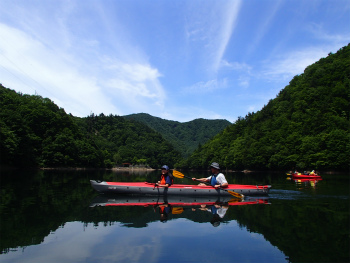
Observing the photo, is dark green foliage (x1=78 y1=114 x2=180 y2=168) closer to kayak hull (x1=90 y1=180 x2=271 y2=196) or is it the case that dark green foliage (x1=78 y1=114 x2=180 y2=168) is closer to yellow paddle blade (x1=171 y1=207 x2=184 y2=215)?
kayak hull (x1=90 y1=180 x2=271 y2=196)

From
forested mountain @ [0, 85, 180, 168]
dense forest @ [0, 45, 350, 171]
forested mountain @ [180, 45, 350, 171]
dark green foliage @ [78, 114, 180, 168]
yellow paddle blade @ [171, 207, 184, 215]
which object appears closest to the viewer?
yellow paddle blade @ [171, 207, 184, 215]

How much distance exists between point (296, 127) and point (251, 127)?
104 feet

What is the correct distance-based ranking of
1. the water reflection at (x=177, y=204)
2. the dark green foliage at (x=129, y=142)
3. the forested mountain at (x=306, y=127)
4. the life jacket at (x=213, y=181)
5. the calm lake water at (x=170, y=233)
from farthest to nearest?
the dark green foliage at (x=129, y=142), the forested mountain at (x=306, y=127), the life jacket at (x=213, y=181), the water reflection at (x=177, y=204), the calm lake water at (x=170, y=233)

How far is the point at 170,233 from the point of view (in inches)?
338

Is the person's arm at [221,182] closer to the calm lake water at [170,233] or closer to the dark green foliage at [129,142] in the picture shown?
the calm lake water at [170,233]

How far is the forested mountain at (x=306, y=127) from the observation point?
209 feet

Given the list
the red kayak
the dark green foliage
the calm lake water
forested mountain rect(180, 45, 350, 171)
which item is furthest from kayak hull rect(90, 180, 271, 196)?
the dark green foliage

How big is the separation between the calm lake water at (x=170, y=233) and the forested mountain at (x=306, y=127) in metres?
57.0

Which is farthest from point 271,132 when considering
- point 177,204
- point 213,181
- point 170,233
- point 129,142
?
point 129,142

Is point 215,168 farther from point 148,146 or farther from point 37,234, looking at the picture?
point 148,146

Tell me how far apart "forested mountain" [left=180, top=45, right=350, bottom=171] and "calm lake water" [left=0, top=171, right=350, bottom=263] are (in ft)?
187

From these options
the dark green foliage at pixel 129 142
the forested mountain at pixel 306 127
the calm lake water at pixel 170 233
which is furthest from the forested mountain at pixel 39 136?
the forested mountain at pixel 306 127

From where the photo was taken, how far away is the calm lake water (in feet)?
21.9

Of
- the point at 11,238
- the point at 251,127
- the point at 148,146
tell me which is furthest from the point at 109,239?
the point at 148,146
